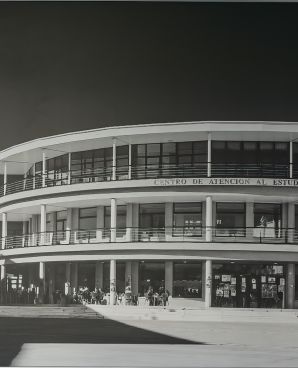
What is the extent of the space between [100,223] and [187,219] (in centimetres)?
310

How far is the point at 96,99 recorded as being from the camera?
17.3 m

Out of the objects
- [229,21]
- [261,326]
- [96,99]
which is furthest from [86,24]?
[261,326]

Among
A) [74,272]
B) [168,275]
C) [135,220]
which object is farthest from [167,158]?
[74,272]

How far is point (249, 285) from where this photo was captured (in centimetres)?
2505

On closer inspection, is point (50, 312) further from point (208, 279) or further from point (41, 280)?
point (208, 279)

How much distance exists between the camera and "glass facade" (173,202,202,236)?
25875 mm

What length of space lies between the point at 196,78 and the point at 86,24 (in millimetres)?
2688

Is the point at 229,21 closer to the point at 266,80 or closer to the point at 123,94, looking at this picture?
the point at 266,80

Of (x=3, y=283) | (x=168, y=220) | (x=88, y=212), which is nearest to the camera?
(x=168, y=220)

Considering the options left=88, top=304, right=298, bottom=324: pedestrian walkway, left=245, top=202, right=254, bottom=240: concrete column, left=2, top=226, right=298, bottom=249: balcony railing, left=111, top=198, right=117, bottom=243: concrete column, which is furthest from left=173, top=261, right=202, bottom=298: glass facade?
left=245, top=202, right=254, bottom=240: concrete column

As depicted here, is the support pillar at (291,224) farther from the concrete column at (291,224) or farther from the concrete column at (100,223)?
the concrete column at (100,223)

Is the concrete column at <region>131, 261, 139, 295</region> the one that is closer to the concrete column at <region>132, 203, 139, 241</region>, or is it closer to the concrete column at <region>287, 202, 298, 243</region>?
the concrete column at <region>132, 203, 139, 241</region>

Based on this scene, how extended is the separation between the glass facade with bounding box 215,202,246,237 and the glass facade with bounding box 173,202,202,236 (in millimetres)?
667

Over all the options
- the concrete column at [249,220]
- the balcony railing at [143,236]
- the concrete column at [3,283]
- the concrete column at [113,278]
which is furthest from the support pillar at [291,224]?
the concrete column at [3,283]
